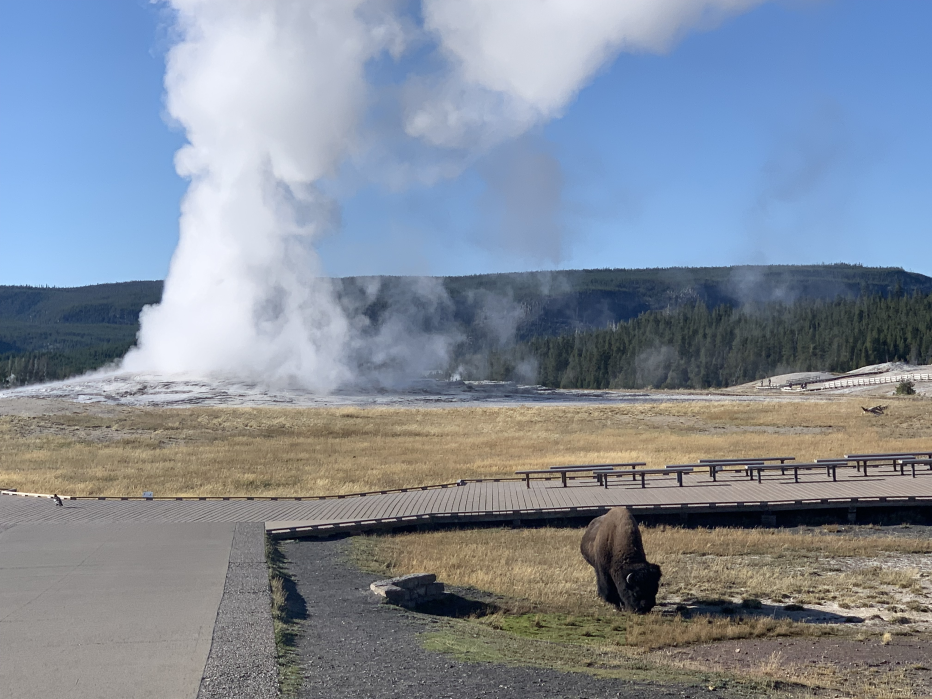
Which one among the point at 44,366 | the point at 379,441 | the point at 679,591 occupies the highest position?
the point at 44,366

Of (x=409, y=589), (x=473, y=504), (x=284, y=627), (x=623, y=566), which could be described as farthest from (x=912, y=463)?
(x=284, y=627)

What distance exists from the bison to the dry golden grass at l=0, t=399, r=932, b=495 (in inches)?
465

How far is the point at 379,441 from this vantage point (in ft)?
124

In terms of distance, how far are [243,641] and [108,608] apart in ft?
7.62

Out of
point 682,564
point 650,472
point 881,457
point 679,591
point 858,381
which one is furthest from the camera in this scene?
point 858,381

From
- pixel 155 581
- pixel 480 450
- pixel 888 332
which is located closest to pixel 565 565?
pixel 155 581

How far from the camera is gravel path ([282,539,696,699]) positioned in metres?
7.30

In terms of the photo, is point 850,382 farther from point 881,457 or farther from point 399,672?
point 399,672

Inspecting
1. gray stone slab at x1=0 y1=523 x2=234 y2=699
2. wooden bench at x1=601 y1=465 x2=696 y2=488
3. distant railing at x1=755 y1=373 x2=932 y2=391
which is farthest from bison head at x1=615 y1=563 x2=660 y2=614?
distant railing at x1=755 y1=373 x2=932 y2=391

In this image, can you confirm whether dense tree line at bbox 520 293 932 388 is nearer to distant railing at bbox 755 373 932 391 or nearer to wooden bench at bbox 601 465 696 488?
distant railing at bbox 755 373 932 391

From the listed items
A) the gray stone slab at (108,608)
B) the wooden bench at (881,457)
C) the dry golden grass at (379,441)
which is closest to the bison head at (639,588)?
the gray stone slab at (108,608)

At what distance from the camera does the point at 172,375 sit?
74.2 meters

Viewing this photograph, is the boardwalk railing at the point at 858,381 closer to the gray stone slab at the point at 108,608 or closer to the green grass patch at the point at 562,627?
the green grass patch at the point at 562,627

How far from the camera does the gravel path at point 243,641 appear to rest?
682cm
